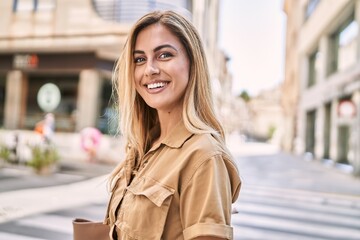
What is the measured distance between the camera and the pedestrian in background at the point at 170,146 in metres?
1.12

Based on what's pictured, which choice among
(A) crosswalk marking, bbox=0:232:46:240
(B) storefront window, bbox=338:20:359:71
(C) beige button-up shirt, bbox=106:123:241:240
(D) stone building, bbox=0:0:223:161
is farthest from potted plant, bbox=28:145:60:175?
(B) storefront window, bbox=338:20:359:71

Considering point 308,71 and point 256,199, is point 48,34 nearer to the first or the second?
point 256,199

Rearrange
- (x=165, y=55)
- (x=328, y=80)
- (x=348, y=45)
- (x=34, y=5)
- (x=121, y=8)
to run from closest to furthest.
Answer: (x=165, y=55)
(x=121, y=8)
(x=34, y=5)
(x=348, y=45)
(x=328, y=80)

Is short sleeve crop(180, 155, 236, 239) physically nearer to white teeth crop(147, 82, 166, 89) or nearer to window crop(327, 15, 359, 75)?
white teeth crop(147, 82, 166, 89)

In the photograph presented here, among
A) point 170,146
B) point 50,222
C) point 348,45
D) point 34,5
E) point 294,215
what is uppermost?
point 34,5

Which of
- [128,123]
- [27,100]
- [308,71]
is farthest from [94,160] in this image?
[308,71]

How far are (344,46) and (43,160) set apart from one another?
14.3 metres

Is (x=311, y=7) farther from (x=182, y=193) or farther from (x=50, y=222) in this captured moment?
(x=182, y=193)

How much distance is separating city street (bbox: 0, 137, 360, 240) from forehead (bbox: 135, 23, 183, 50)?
11.1 feet

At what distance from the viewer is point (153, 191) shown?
3.89 ft

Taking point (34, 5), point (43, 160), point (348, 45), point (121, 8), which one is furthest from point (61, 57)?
point (348, 45)

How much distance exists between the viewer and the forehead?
1370 mm

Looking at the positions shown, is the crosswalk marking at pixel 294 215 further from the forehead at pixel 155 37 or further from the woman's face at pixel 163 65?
the forehead at pixel 155 37

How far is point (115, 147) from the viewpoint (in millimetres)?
13039
